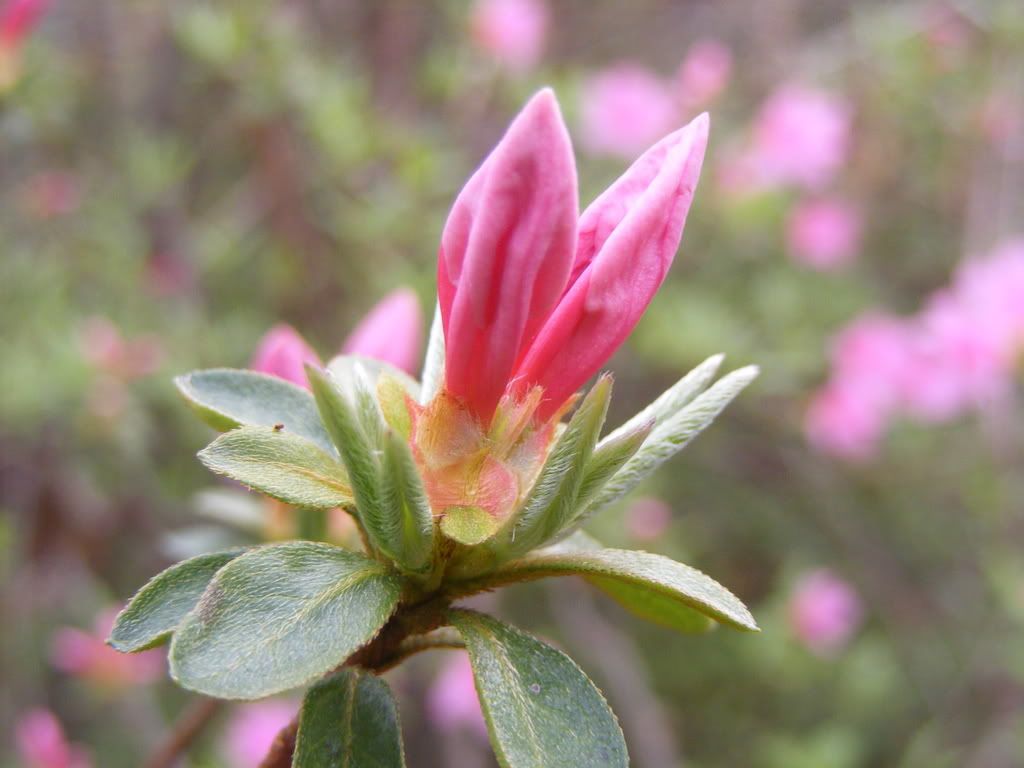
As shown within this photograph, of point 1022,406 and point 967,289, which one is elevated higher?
point 967,289

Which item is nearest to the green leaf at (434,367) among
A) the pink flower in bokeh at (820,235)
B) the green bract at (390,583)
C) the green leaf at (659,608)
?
the green bract at (390,583)

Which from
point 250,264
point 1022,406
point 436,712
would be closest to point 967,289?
point 1022,406

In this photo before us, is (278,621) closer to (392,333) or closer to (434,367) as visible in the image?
(434,367)

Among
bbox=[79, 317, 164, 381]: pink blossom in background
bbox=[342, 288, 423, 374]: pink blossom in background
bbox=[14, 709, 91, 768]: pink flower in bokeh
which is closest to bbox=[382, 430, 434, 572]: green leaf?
bbox=[342, 288, 423, 374]: pink blossom in background

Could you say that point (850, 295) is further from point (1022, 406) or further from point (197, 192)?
point (197, 192)

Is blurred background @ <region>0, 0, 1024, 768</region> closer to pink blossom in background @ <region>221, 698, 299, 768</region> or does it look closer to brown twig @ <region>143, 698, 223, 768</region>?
pink blossom in background @ <region>221, 698, 299, 768</region>

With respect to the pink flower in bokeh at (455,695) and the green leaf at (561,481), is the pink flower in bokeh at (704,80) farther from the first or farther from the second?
the green leaf at (561,481)
